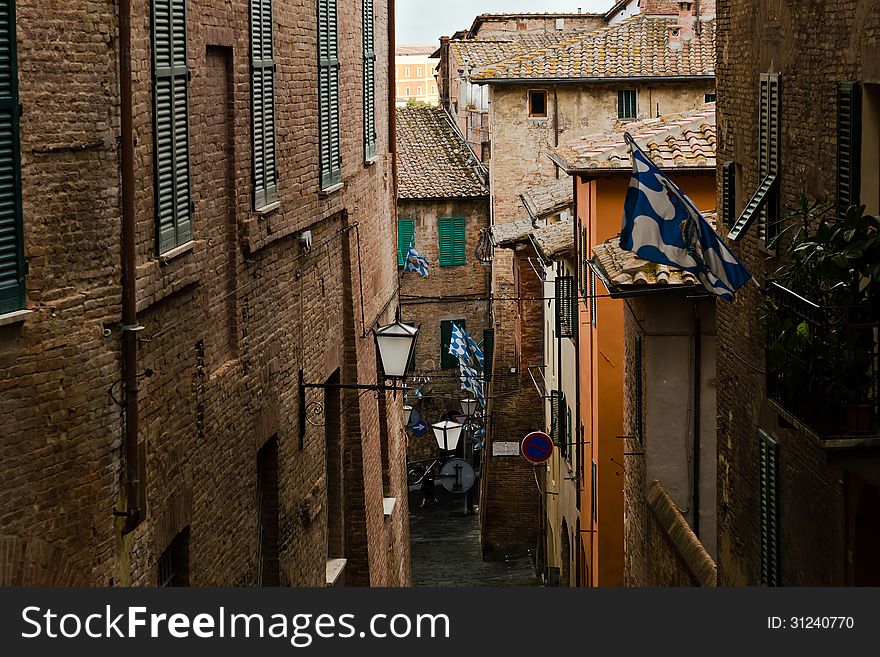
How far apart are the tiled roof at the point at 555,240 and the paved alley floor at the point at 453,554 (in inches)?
326

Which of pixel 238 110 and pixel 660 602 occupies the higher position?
pixel 238 110

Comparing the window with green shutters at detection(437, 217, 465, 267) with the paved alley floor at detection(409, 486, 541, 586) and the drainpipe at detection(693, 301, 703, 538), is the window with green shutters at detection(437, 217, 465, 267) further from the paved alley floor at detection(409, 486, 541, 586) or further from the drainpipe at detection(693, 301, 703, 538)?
the drainpipe at detection(693, 301, 703, 538)

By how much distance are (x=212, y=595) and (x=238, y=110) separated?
666 centimetres

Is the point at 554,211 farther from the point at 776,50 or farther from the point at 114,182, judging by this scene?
the point at 114,182

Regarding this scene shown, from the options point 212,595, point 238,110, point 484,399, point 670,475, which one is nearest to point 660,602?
point 212,595

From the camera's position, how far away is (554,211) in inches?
1141

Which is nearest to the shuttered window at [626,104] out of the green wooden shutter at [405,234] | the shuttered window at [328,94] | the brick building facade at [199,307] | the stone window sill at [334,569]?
the green wooden shutter at [405,234]

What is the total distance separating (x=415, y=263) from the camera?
42.8 m

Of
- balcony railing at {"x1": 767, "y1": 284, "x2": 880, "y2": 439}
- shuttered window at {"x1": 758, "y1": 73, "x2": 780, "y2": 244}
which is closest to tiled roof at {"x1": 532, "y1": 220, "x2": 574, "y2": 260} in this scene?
shuttered window at {"x1": 758, "y1": 73, "x2": 780, "y2": 244}

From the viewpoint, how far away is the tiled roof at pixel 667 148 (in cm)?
1966

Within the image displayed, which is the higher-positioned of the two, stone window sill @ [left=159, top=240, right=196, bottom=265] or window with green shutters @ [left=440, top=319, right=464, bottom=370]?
stone window sill @ [left=159, top=240, right=196, bottom=265]

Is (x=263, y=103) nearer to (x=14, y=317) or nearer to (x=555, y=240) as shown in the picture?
(x=14, y=317)

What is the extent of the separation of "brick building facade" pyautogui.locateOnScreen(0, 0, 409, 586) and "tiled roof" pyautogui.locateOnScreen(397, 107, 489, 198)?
2282 cm

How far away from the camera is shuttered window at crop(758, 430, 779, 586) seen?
11586 millimetres
